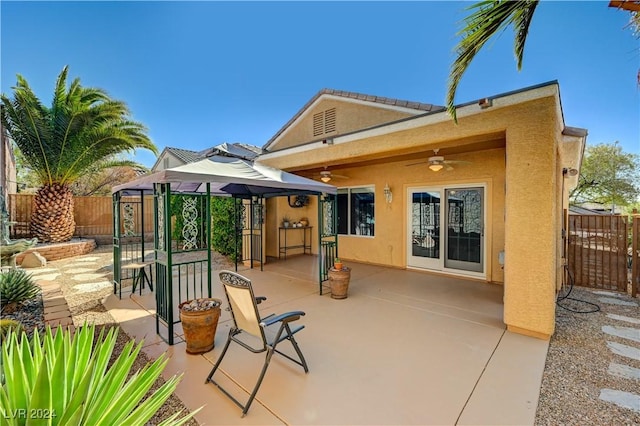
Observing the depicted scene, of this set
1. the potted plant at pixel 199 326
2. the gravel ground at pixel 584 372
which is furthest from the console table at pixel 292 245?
the gravel ground at pixel 584 372

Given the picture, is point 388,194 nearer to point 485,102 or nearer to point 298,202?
point 298,202

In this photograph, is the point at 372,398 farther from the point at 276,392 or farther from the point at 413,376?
the point at 276,392

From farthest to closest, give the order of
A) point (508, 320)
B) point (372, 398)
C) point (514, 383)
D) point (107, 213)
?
Answer: point (107, 213), point (508, 320), point (514, 383), point (372, 398)

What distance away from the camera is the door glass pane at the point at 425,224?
7.50 m

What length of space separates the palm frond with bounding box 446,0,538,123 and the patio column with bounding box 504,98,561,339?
1.24m

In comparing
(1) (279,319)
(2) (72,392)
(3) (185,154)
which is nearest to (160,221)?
(1) (279,319)

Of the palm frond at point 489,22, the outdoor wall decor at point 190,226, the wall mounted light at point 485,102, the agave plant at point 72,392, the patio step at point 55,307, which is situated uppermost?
the palm frond at point 489,22

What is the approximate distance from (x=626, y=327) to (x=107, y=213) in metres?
17.4

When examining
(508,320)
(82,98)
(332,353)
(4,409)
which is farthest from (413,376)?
(82,98)

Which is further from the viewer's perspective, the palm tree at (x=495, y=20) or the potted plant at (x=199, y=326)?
the potted plant at (x=199, y=326)

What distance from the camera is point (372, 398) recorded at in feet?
8.63

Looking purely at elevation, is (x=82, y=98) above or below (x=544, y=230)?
above

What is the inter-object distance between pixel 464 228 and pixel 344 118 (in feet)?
15.7

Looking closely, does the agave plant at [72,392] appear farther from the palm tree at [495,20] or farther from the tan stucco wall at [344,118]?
the tan stucco wall at [344,118]
